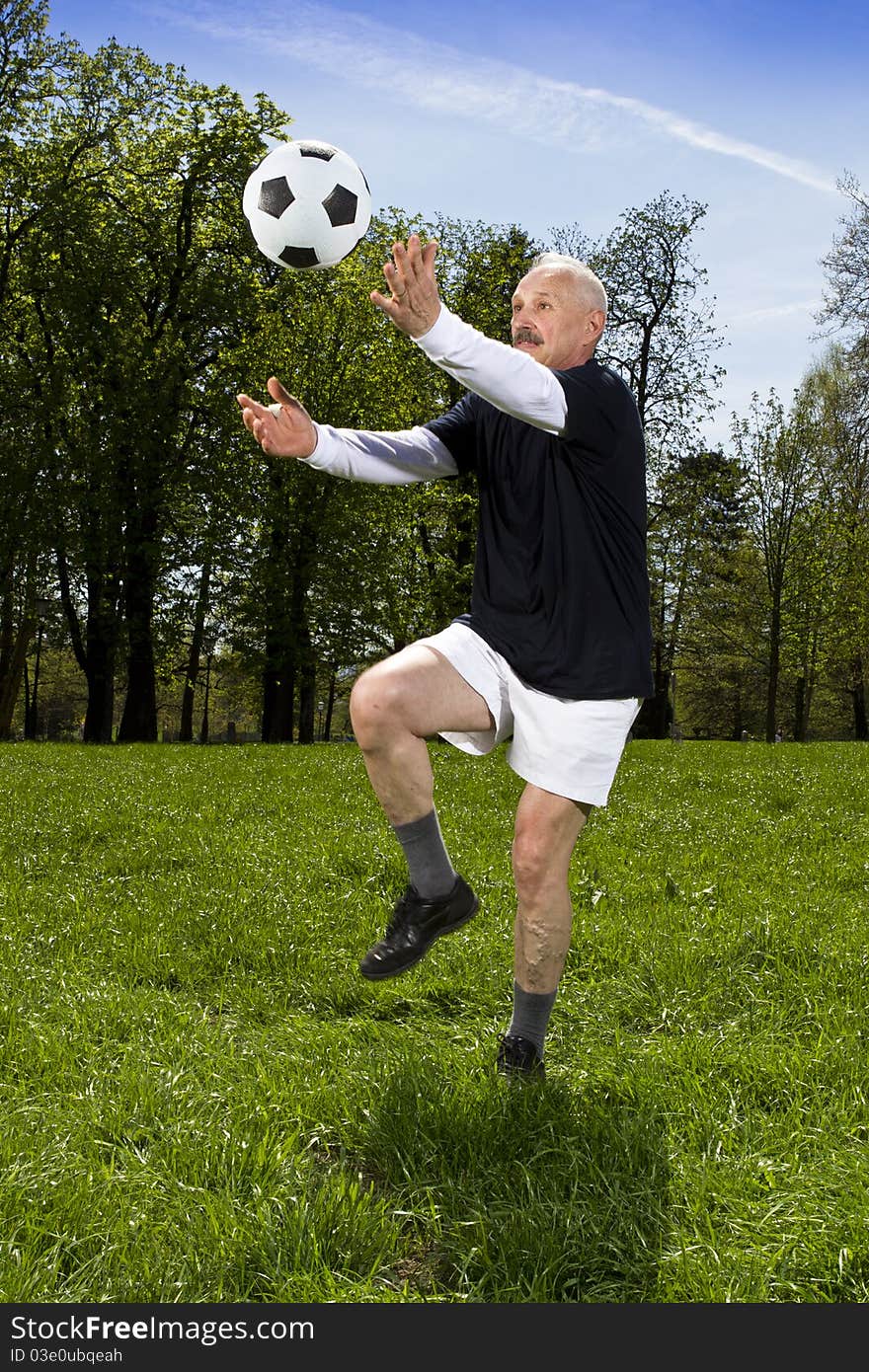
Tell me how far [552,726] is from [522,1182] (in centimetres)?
139

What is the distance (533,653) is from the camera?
384 cm

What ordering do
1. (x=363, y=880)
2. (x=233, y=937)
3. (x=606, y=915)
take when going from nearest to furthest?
(x=233, y=937) → (x=606, y=915) → (x=363, y=880)

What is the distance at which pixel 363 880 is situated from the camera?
716 centimetres

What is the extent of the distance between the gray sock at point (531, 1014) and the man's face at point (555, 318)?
7.12 feet

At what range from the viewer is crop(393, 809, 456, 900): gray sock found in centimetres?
395

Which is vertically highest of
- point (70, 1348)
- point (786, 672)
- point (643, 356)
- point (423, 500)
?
point (643, 356)

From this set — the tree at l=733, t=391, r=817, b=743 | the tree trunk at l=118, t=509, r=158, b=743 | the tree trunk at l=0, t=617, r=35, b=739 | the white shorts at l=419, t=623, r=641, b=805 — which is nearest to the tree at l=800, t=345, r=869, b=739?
the tree at l=733, t=391, r=817, b=743

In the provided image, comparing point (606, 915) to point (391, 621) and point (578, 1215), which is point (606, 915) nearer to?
point (578, 1215)

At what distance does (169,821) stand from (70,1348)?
23.8 feet

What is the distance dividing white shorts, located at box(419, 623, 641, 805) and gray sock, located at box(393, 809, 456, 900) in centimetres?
37

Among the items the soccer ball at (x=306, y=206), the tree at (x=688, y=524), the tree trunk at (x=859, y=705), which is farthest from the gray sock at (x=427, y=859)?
the tree trunk at (x=859, y=705)

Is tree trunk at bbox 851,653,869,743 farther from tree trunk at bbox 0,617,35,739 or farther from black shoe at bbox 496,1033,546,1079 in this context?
black shoe at bbox 496,1033,546,1079

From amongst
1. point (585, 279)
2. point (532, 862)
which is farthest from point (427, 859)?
point (585, 279)

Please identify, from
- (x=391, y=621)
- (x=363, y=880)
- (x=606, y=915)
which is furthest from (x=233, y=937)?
(x=391, y=621)
